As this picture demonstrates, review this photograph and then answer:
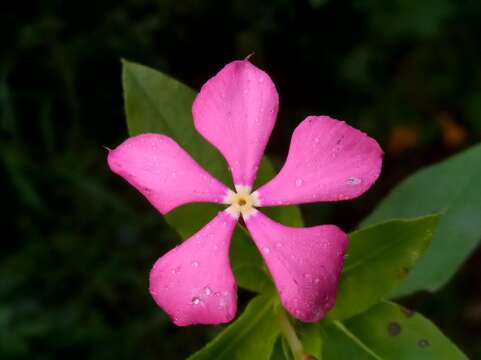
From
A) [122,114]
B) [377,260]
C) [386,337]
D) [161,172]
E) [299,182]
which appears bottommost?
[386,337]

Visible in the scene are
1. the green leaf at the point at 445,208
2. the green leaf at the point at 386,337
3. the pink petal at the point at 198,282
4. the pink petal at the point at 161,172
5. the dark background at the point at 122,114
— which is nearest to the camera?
the pink petal at the point at 198,282

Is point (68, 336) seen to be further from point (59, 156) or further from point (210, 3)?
point (210, 3)

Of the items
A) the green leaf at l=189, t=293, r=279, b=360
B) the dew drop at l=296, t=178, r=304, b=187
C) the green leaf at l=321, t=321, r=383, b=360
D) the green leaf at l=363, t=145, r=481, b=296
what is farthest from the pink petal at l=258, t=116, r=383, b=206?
the green leaf at l=363, t=145, r=481, b=296

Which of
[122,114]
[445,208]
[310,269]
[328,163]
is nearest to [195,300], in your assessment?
[310,269]

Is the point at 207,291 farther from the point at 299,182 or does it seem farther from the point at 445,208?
the point at 445,208

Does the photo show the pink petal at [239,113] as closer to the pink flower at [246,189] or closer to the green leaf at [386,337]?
the pink flower at [246,189]

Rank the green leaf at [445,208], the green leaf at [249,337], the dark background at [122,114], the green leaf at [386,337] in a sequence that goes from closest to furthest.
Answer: the green leaf at [249,337] → the green leaf at [386,337] → the green leaf at [445,208] → the dark background at [122,114]

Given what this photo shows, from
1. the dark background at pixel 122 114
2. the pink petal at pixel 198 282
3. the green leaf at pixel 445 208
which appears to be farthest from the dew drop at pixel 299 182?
the dark background at pixel 122 114
